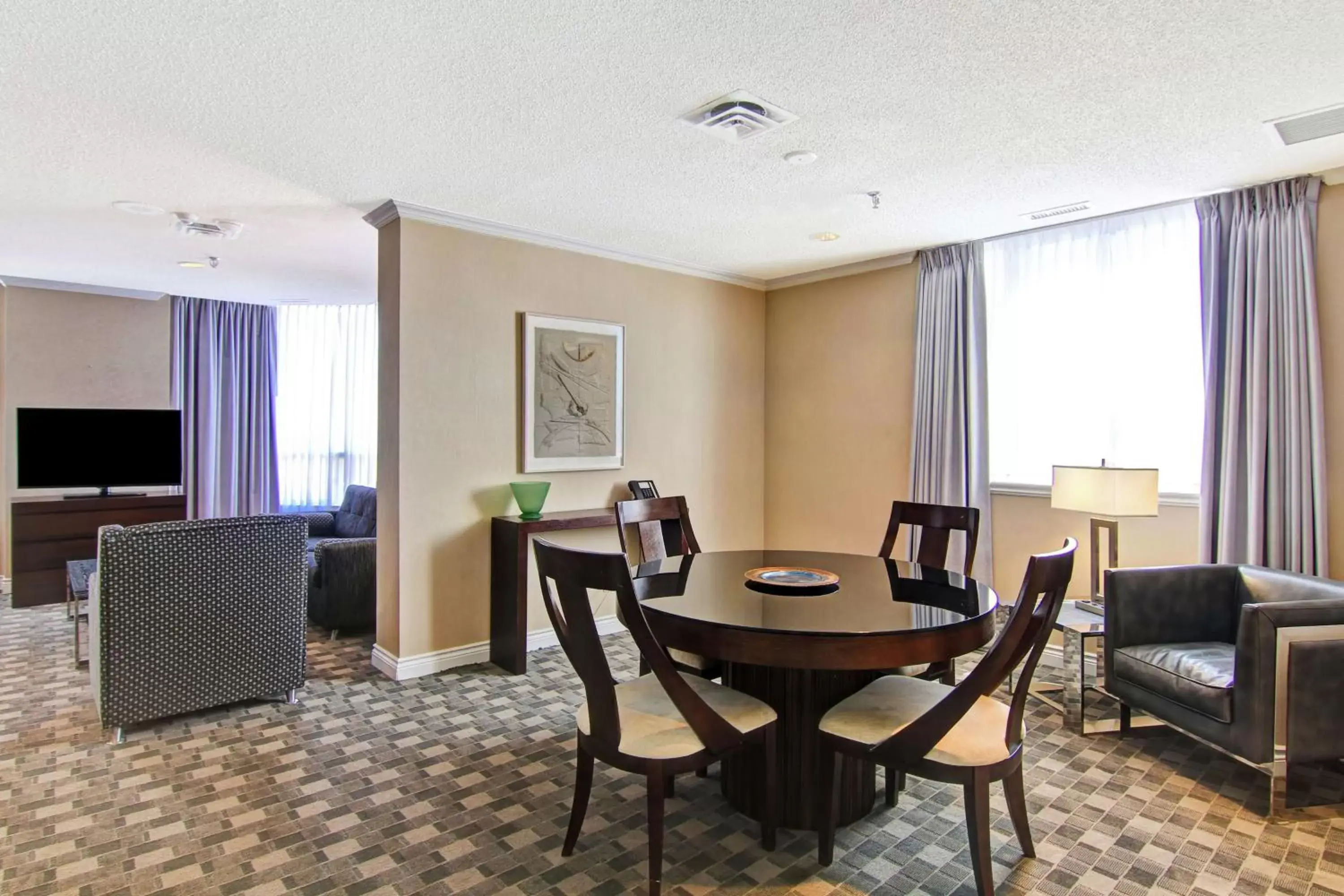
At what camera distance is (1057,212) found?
386 cm

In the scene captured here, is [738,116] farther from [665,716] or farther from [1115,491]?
[1115,491]

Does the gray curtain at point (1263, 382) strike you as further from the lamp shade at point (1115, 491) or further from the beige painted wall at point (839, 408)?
the beige painted wall at point (839, 408)

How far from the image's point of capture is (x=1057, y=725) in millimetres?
3281

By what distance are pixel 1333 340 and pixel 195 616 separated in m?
5.23

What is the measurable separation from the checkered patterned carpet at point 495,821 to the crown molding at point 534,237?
8.27 feet

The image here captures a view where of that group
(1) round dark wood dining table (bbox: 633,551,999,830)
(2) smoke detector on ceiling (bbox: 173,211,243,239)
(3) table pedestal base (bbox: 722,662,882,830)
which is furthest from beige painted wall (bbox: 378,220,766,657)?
(3) table pedestal base (bbox: 722,662,882,830)

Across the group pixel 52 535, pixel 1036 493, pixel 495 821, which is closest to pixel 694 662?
pixel 495 821

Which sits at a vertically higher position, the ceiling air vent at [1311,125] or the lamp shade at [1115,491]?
the ceiling air vent at [1311,125]

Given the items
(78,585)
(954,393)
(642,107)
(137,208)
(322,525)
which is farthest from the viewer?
(322,525)

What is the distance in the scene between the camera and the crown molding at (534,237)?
3834 millimetres

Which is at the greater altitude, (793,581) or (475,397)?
(475,397)

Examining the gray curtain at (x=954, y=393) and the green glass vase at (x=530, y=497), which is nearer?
the green glass vase at (x=530, y=497)

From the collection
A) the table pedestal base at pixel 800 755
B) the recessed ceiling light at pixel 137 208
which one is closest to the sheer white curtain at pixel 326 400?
the recessed ceiling light at pixel 137 208

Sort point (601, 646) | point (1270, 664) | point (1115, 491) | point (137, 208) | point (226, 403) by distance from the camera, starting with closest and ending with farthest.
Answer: point (601, 646) < point (1270, 664) < point (1115, 491) < point (137, 208) < point (226, 403)
